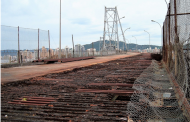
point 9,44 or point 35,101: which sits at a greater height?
point 9,44

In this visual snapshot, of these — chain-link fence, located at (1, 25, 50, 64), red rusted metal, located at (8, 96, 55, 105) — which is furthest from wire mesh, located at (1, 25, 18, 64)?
red rusted metal, located at (8, 96, 55, 105)

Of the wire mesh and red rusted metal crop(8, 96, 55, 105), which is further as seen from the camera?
the wire mesh

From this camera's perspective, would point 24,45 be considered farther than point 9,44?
Yes

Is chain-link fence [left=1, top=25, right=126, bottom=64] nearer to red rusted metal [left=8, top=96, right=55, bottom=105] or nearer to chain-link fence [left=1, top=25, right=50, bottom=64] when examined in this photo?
chain-link fence [left=1, top=25, right=50, bottom=64]

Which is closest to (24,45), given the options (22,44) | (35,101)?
(22,44)

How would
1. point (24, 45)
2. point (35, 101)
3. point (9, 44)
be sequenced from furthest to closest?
point (24, 45) → point (9, 44) → point (35, 101)

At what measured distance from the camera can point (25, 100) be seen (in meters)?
4.58

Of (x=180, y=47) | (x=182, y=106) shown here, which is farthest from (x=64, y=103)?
(x=180, y=47)

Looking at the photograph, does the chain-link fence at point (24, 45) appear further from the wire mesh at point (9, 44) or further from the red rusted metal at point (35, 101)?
the red rusted metal at point (35, 101)

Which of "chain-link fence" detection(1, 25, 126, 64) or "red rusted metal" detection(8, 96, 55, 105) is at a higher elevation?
"chain-link fence" detection(1, 25, 126, 64)

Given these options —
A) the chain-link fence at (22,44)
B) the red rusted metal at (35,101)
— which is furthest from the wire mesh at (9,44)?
the red rusted metal at (35,101)

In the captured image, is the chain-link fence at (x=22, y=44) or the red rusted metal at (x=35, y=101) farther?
the chain-link fence at (x=22, y=44)

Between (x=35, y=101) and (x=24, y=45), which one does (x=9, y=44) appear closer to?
(x=24, y=45)

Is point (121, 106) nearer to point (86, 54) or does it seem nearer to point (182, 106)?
point (182, 106)
